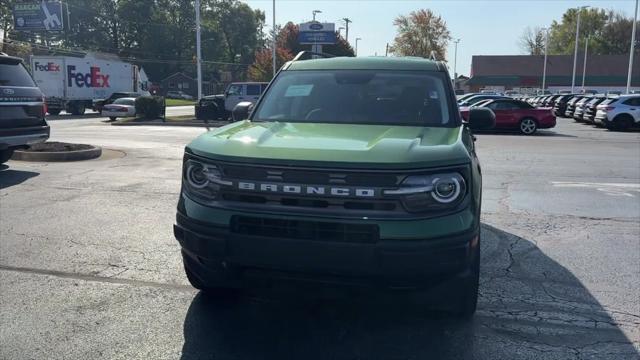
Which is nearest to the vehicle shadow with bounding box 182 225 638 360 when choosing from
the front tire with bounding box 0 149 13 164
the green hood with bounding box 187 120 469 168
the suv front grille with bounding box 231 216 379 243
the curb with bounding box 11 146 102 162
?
the suv front grille with bounding box 231 216 379 243

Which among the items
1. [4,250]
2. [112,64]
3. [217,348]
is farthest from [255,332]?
[112,64]

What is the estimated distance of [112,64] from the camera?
130ft

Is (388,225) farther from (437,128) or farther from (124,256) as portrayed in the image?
(124,256)

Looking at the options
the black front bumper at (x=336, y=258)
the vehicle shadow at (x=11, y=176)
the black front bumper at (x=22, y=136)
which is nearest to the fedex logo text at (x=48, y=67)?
the vehicle shadow at (x=11, y=176)

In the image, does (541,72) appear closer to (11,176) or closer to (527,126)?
(527,126)

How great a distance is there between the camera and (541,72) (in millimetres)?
75688

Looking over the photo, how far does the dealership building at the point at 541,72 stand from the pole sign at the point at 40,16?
169 ft

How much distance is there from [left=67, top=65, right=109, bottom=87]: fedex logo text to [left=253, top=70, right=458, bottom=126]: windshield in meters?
34.5

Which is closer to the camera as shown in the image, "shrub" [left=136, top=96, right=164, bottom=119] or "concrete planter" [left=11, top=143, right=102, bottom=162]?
"concrete planter" [left=11, top=143, right=102, bottom=162]

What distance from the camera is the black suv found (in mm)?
9250

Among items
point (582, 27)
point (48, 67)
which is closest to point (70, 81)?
point (48, 67)

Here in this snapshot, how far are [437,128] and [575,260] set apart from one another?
2401mm

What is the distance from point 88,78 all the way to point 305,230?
123ft

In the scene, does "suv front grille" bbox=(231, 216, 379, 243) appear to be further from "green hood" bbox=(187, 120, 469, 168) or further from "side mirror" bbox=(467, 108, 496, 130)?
"side mirror" bbox=(467, 108, 496, 130)
